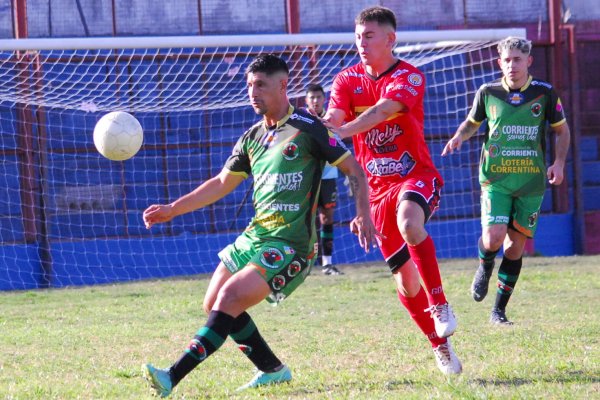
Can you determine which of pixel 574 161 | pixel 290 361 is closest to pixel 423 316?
pixel 290 361

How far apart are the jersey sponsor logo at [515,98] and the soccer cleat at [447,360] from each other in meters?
2.90

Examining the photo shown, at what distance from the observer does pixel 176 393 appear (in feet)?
16.8

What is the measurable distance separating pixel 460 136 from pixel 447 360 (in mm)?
2461

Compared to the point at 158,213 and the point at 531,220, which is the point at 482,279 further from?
the point at 158,213

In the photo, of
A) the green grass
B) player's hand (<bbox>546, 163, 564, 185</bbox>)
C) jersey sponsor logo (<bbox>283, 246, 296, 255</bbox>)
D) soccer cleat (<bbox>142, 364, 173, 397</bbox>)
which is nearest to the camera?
soccer cleat (<bbox>142, 364, 173, 397</bbox>)

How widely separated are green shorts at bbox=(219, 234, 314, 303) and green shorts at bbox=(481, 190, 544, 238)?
2954 mm

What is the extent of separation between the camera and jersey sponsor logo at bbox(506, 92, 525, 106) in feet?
25.8

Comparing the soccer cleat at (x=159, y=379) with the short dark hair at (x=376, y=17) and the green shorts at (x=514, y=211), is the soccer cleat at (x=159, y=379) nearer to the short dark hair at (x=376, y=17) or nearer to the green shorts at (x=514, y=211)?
the short dark hair at (x=376, y=17)

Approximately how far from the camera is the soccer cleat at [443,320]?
18.0 ft

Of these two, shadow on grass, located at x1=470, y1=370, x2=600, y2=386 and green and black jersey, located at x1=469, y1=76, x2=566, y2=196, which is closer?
shadow on grass, located at x1=470, y1=370, x2=600, y2=386

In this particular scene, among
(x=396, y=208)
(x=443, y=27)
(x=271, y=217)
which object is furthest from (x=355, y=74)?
(x=443, y=27)

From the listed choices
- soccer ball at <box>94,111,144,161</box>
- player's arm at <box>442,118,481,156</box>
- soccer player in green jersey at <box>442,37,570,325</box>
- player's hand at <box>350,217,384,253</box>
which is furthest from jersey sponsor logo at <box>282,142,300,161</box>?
soccer player in green jersey at <box>442,37,570,325</box>

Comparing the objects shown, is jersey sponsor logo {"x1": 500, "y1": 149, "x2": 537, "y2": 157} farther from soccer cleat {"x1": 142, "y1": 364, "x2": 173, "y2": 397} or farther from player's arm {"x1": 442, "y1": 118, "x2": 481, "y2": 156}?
soccer cleat {"x1": 142, "y1": 364, "x2": 173, "y2": 397}

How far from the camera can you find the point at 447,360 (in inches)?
217
